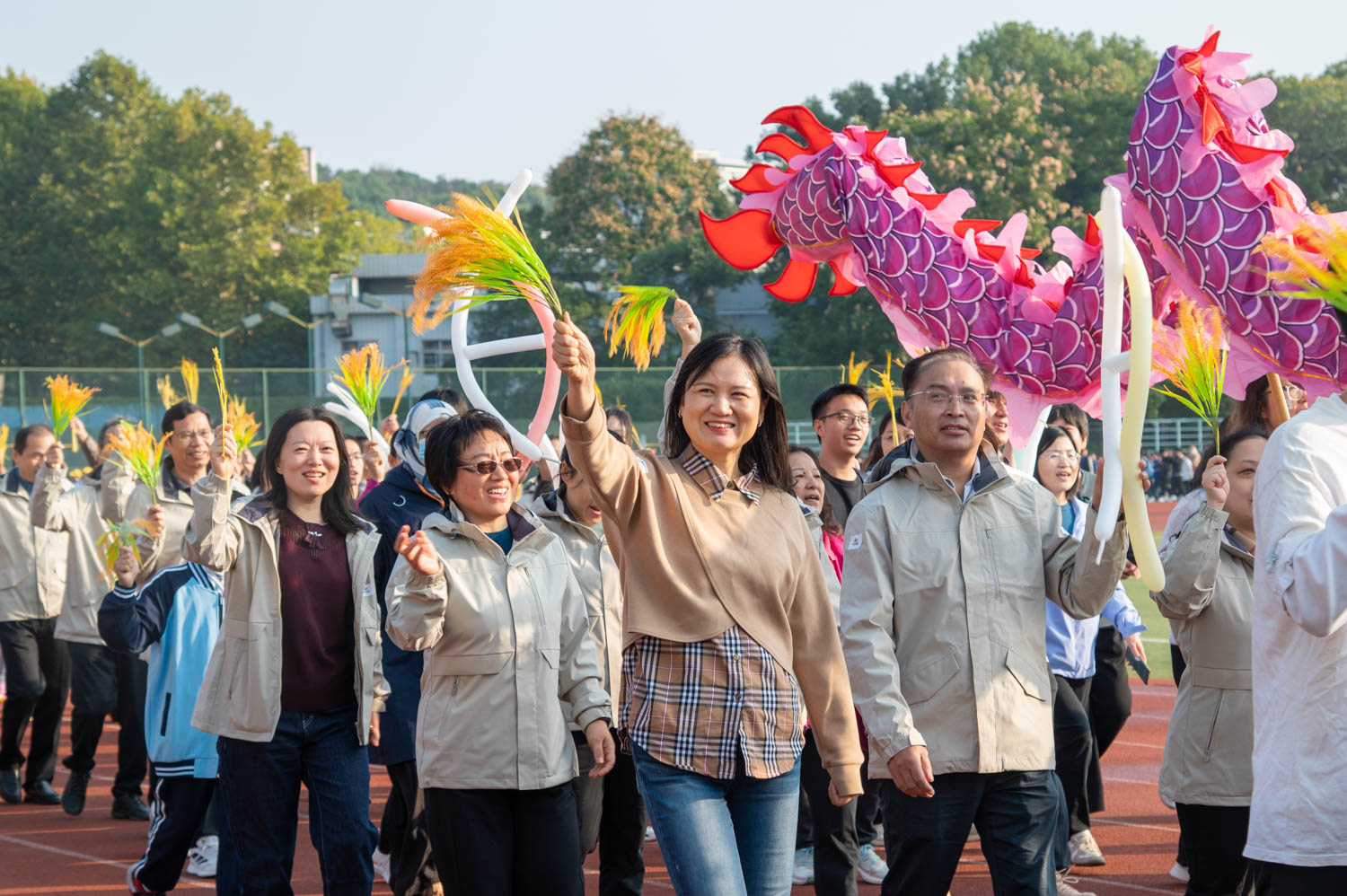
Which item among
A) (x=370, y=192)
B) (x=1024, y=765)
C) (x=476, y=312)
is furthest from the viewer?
(x=370, y=192)

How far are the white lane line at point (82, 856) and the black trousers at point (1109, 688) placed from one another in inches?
148

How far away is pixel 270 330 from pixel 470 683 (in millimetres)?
52309

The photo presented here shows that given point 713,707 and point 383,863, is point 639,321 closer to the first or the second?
point 713,707

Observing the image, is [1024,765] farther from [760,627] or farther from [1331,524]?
[1331,524]

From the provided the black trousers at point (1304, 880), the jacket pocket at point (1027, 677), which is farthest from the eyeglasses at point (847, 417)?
the black trousers at point (1304, 880)

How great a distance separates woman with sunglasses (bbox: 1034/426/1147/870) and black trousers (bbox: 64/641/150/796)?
4308 mm

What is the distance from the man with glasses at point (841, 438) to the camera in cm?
561

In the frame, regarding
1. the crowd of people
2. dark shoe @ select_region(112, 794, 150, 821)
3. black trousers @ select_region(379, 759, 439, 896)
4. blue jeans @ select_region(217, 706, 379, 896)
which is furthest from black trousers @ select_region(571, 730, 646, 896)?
dark shoe @ select_region(112, 794, 150, 821)

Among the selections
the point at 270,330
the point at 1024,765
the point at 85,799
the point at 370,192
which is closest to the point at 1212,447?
the point at 1024,765

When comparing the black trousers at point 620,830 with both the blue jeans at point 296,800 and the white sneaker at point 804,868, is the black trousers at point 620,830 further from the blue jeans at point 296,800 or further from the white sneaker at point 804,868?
the white sneaker at point 804,868

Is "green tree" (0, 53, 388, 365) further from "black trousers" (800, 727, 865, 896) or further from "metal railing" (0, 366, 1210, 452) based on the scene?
"black trousers" (800, 727, 865, 896)

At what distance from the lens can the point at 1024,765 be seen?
358cm

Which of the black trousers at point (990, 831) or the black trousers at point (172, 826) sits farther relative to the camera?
the black trousers at point (172, 826)

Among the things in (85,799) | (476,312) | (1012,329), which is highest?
(476,312)
